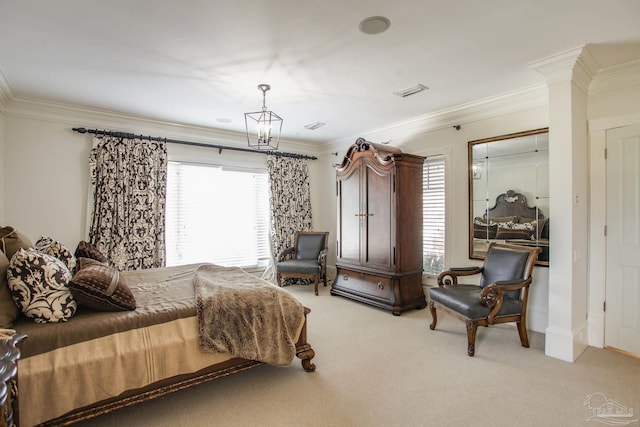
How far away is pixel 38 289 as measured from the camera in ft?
5.99

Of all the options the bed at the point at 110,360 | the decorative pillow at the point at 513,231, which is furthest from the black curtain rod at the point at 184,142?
the decorative pillow at the point at 513,231

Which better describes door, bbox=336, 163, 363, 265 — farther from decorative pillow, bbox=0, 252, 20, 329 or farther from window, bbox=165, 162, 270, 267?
decorative pillow, bbox=0, 252, 20, 329

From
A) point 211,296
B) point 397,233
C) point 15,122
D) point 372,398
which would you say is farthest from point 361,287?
point 15,122

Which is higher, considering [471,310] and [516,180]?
[516,180]

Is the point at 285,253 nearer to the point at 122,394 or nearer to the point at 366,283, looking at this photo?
the point at 366,283

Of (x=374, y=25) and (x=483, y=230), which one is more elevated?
(x=374, y=25)

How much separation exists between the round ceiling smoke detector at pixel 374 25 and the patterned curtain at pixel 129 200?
11.4 feet

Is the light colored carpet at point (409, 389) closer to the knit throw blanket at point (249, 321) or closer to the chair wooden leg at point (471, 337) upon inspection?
the chair wooden leg at point (471, 337)

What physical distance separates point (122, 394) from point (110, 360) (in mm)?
240

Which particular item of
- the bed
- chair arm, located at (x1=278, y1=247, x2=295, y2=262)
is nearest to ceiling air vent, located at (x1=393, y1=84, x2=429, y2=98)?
the bed

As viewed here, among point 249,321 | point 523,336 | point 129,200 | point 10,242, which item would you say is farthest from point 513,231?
point 129,200

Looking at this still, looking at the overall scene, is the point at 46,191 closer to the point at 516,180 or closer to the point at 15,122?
the point at 15,122

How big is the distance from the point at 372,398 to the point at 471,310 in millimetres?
1259

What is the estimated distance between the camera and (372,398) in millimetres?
2150
